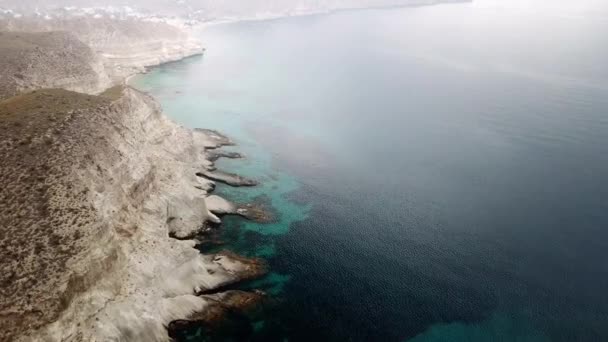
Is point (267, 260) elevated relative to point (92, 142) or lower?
lower

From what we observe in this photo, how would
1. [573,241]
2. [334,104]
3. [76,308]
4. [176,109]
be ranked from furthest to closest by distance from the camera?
[334,104] → [176,109] → [573,241] → [76,308]

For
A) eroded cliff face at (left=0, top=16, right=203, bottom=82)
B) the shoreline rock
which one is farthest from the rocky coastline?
eroded cliff face at (left=0, top=16, right=203, bottom=82)

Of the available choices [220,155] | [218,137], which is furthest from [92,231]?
[218,137]

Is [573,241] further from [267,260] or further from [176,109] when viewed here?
[176,109]

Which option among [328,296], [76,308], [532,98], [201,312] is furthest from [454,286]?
[532,98]

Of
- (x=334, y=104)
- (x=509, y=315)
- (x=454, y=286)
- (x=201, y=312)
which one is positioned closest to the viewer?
(x=201, y=312)

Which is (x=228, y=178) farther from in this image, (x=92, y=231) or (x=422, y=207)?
(x=92, y=231)

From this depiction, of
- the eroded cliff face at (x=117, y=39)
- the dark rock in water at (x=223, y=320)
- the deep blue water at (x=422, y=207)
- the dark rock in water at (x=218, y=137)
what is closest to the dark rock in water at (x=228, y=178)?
the deep blue water at (x=422, y=207)
